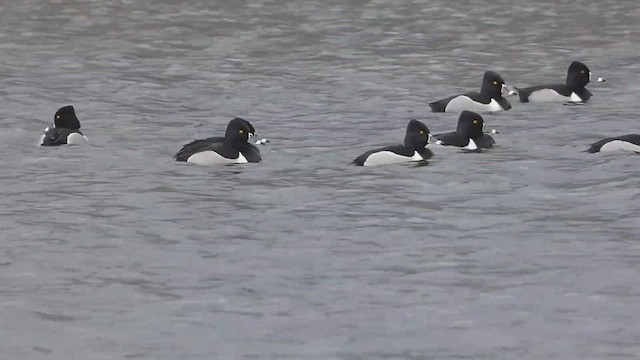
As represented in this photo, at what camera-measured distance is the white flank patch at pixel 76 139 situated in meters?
22.2

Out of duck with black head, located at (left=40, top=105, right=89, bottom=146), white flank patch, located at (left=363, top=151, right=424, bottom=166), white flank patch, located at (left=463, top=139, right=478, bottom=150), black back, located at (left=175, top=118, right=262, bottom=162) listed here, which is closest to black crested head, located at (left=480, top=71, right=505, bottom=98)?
white flank patch, located at (left=463, top=139, right=478, bottom=150)

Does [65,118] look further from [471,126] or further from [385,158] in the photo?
[471,126]

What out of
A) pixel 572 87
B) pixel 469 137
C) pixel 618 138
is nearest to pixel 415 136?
pixel 469 137

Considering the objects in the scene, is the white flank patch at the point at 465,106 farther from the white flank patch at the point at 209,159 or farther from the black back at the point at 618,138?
the white flank patch at the point at 209,159

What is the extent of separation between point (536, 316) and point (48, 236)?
221 inches

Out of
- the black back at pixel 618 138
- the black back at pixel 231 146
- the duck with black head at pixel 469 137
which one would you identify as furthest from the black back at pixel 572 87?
the black back at pixel 231 146

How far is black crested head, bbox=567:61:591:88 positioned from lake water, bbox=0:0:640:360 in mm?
378

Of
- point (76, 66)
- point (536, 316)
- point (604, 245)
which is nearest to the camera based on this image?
point (536, 316)

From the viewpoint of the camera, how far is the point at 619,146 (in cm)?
2066

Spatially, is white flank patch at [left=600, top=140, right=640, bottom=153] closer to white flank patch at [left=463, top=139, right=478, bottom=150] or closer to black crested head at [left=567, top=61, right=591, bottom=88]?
white flank patch at [left=463, top=139, right=478, bottom=150]

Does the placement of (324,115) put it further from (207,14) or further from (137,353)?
(207,14)

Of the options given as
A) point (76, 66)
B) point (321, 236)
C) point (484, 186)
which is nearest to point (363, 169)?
point (484, 186)

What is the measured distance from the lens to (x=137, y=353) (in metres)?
12.1

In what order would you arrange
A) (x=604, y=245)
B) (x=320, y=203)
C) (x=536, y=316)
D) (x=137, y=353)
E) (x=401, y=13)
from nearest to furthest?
(x=137, y=353) < (x=536, y=316) < (x=604, y=245) < (x=320, y=203) < (x=401, y=13)
